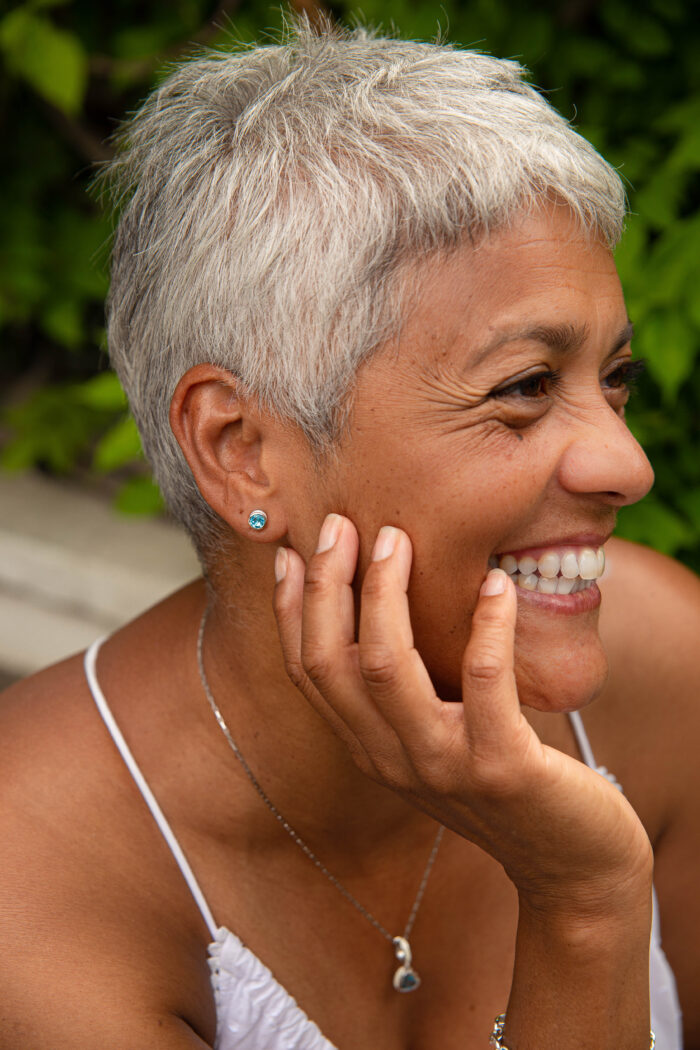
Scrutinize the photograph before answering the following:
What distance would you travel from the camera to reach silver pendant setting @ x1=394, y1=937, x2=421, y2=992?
2383 mm

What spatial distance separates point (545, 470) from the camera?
192 cm

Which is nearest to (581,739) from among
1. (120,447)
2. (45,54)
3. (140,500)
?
(120,447)

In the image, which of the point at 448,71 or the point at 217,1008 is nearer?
the point at 448,71

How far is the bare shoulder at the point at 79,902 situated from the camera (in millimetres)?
1960

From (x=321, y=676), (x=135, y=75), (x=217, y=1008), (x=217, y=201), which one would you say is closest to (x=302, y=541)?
(x=321, y=676)

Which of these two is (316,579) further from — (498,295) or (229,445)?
(498,295)

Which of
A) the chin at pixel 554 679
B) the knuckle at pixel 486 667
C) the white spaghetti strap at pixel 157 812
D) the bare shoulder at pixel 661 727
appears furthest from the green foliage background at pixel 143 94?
the knuckle at pixel 486 667

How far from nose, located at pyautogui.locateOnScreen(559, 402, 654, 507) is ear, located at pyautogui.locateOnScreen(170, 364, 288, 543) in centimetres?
56

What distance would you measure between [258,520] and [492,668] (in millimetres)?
555

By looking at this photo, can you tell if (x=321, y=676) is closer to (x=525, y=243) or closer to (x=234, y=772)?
(x=234, y=772)

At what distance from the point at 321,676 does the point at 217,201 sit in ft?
3.05

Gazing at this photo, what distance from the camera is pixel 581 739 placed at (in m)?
2.64

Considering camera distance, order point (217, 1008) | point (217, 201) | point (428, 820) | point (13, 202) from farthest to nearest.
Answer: point (13, 202) < point (428, 820) < point (217, 1008) < point (217, 201)

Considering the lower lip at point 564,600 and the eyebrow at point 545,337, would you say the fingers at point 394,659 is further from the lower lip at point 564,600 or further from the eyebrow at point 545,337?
the eyebrow at point 545,337
